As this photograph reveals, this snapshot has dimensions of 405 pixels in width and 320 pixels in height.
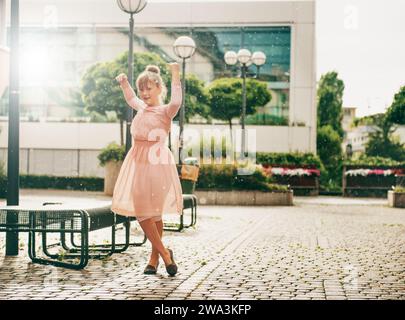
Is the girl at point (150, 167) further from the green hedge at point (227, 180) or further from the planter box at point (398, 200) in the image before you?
the planter box at point (398, 200)

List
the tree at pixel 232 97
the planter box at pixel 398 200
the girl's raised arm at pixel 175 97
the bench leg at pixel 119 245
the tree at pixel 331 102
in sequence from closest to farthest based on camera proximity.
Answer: the girl's raised arm at pixel 175 97
the bench leg at pixel 119 245
the planter box at pixel 398 200
the tree at pixel 232 97
the tree at pixel 331 102

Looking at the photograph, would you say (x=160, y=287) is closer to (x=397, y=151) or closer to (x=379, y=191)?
(x=379, y=191)

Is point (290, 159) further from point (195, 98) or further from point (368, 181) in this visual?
point (195, 98)

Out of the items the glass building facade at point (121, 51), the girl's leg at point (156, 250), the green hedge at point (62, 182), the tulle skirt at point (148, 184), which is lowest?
the green hedge at point (62, 182)

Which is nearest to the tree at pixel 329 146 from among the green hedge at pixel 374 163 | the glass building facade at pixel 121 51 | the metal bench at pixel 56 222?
the glass building facade at pixel 121 51

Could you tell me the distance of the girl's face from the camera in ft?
16.2

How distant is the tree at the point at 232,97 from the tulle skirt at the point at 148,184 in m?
24.4

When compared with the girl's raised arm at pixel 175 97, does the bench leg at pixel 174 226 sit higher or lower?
lower

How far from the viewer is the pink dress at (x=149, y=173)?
498cm

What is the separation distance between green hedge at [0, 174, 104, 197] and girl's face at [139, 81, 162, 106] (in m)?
20.0

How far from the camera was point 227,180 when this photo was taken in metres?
18.1

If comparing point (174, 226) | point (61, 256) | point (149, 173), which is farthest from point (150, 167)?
point (174, 226)

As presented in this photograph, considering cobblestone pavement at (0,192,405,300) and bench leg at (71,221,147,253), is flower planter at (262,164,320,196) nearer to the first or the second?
cobblestone pavement at (0,192,405,300)
